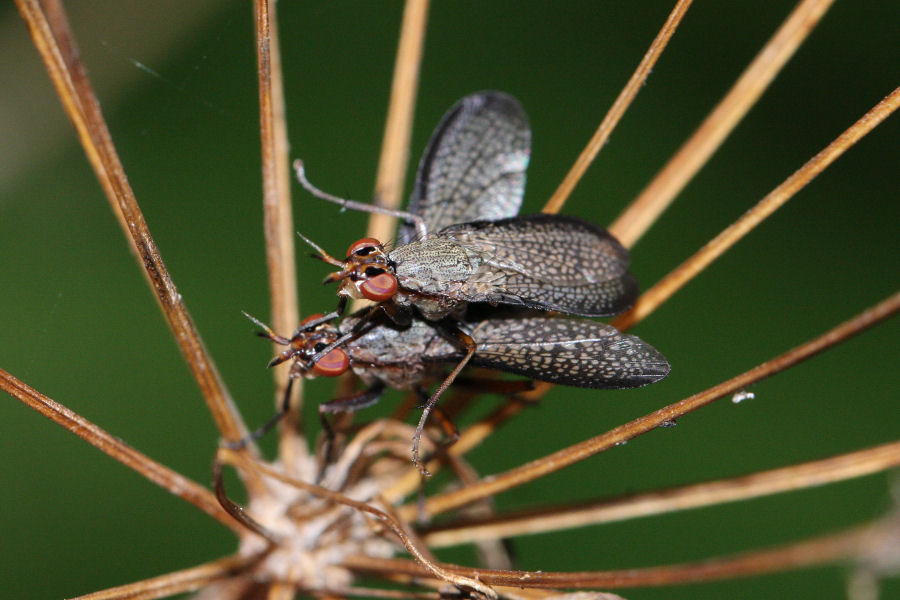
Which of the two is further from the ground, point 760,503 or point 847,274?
point 847,274

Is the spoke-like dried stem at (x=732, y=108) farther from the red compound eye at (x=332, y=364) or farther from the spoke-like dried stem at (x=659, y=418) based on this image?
the red compound eye at (x=332, y=364)

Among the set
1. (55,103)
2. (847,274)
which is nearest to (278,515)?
(55,103)

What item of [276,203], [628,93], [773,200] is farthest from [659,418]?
[276,203]

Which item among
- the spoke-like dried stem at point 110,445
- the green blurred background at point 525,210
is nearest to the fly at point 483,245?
the spoke-like dried stem at point 110,445

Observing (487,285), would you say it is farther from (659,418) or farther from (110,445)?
(110,445)

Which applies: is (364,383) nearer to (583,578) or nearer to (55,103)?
(583,578)

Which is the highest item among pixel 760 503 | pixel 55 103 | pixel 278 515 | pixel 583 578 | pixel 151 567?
pixel 55 103

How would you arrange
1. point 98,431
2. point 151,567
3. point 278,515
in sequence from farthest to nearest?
point 151,567 → point 278,515 → point 98,431
